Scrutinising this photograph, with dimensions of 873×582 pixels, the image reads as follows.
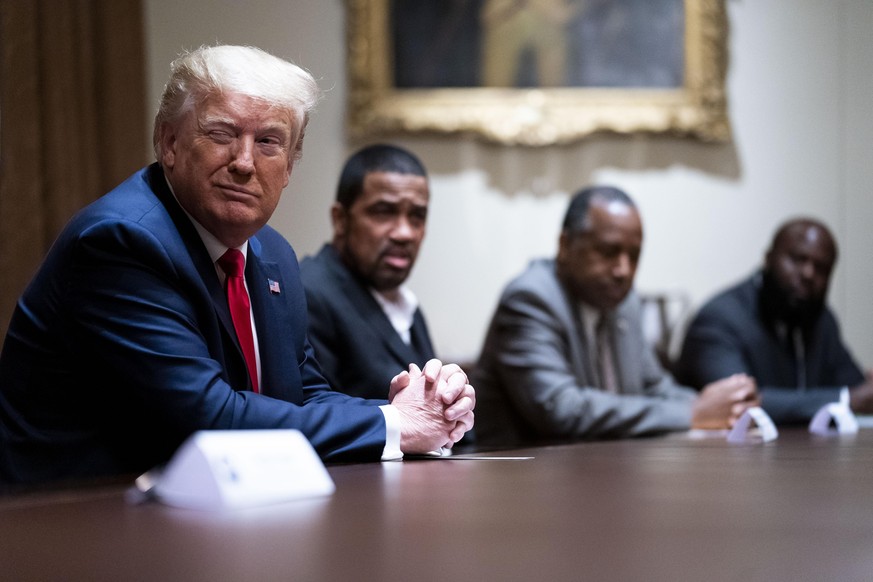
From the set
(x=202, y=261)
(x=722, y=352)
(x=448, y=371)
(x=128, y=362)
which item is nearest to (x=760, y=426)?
(x=448, y=371)

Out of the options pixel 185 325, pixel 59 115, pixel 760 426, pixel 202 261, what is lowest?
pixel 760 426

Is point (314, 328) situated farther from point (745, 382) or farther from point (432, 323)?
point (432, 323)

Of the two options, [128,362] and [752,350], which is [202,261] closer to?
[128,362]

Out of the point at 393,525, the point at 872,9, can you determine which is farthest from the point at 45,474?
the point at 872,9

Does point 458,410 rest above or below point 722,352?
above

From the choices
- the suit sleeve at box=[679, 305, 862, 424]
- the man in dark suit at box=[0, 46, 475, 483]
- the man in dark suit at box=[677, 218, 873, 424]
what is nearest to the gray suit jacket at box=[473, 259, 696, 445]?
the suit sleeve at box=[679, 305, 862, 424]

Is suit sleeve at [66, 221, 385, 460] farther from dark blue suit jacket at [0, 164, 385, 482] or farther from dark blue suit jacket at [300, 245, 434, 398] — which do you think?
dark blue suit jacket at [300, 245, 434, 398]

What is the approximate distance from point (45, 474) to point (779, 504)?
132 centimetres

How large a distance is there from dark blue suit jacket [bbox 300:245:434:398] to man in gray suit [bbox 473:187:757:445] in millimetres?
533

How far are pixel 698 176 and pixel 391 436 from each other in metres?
4.39

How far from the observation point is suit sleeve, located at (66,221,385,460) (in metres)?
1.83

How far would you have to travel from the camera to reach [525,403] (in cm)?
356

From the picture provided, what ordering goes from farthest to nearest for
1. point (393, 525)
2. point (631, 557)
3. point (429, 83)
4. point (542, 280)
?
1. point (429, 83)
2. point (542, 280)
3. point (393, 525)
4. point (631, 557)

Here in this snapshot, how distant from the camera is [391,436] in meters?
1.97
